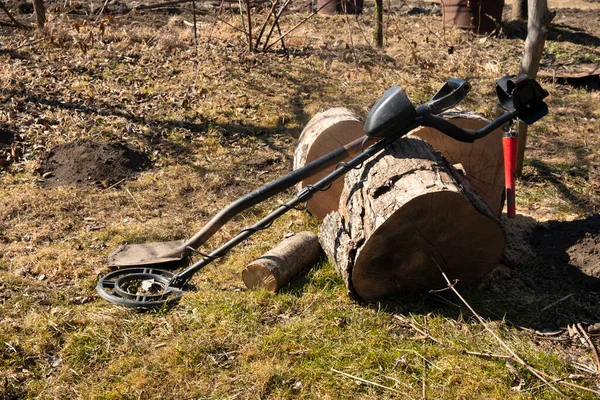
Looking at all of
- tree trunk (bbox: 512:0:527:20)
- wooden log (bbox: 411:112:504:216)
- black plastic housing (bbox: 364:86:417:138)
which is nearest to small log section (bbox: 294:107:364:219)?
wooden log (bbox: 411:112:504:216)

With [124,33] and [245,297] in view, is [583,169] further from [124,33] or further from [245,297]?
[124,33]

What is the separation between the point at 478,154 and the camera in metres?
5.06

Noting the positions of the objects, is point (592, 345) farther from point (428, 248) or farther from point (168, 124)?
point (168, 124)

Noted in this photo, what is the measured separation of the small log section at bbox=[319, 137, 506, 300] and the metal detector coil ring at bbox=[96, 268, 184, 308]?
1.16m

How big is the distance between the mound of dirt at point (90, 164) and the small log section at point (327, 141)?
209 cm

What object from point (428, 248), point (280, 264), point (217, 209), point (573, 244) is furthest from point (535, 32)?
point (217, 209)

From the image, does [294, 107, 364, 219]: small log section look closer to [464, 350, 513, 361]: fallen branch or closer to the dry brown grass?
the dry brown grass

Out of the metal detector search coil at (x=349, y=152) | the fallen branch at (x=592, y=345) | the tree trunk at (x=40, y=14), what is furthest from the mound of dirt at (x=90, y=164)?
the fallen branch at (x=592, y=345)

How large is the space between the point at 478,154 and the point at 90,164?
386cm

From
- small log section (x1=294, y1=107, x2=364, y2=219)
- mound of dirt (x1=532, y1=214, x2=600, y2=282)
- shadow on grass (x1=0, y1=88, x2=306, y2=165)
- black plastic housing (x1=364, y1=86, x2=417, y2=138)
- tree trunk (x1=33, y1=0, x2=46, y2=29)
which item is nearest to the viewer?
black plastic housing (x1=364, y1=86, x2=417, y2=138)

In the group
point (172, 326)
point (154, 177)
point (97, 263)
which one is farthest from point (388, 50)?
point (172, 326)

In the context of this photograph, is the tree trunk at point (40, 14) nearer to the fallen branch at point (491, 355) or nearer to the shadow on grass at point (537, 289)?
the shadow on grass at point (537, 289)

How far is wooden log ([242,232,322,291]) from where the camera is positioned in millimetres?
4383

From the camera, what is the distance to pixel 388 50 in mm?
9992
